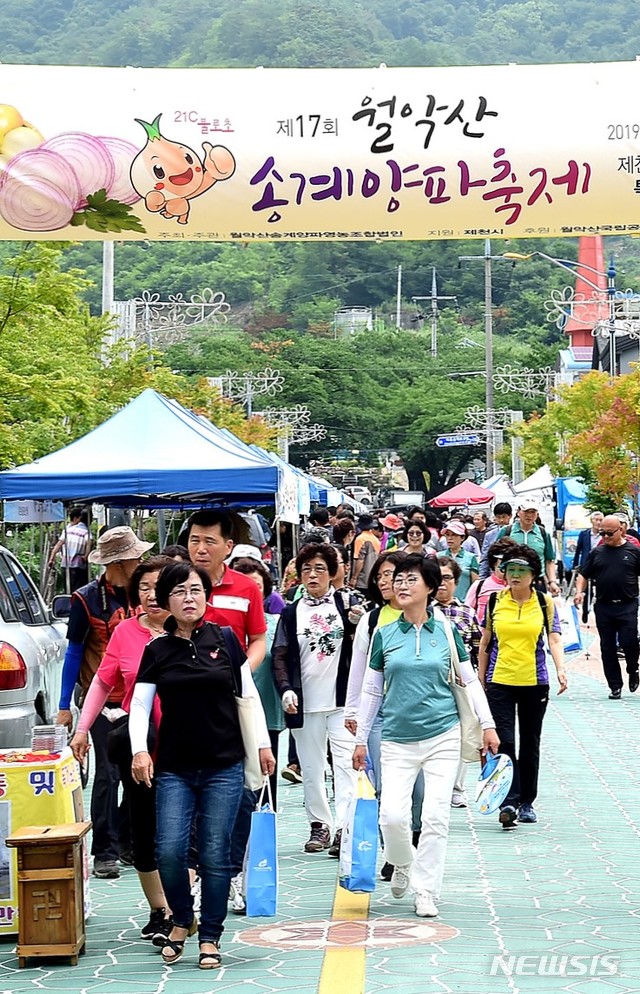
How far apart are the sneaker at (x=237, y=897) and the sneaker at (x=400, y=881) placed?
76 centimetres

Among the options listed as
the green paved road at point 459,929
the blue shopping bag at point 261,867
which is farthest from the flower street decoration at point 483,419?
the blue shopping bag at point 261,867

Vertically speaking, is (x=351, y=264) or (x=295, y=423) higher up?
(x=351, y=264)

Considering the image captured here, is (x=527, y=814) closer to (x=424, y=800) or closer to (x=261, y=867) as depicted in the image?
(x=424, y=800)

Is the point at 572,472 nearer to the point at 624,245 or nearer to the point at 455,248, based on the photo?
the point at 455,248

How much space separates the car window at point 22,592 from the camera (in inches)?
390

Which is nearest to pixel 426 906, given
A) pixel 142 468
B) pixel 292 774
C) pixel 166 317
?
pixel 292 774

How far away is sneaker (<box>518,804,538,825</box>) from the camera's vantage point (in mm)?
9750

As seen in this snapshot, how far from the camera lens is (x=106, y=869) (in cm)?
825

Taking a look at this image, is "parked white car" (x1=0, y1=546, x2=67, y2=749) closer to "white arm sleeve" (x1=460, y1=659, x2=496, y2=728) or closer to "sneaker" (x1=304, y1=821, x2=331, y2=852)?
"sneaker" (x1=304, y1=821, x2=331, y2=852)

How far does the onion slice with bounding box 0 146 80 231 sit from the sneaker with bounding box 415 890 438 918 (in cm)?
524

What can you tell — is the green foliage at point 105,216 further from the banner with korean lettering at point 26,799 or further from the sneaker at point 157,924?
the sneaker at point 157,924

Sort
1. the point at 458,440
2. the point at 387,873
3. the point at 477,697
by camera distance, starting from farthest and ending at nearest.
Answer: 1. the point at 458,440
2. the point at 387,873
3. the point at 477,697

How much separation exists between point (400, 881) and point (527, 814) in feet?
8.04

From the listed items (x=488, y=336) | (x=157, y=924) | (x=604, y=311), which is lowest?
(x=157, y=924)
